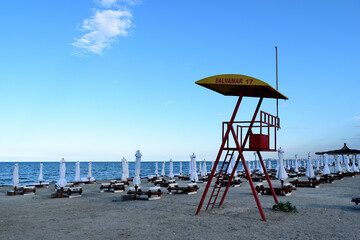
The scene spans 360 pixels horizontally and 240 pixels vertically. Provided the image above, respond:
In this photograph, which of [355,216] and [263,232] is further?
[355,216]

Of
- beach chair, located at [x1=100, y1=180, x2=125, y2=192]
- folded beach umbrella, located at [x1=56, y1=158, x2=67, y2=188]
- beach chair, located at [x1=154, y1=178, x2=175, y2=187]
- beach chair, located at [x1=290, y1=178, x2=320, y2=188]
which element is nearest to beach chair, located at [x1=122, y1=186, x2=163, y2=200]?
beach chair, located at [x1=100, y1=180, x2=125, y2=192]

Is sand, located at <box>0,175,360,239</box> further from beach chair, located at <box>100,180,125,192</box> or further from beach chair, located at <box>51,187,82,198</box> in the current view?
beach chair, located at <box>100,180,125,192</box>

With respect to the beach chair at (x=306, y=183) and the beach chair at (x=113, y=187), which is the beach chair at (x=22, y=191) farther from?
the beach chair at (x=306, y=183)

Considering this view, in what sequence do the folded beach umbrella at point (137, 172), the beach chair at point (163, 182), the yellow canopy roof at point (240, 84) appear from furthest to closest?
the beach chair at point (163, 182) → the folded beach umbrella at point (137, 172) → the yellow canopy roof at point (240, 84)

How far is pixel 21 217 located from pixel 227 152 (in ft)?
27.3

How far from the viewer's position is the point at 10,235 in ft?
27.6

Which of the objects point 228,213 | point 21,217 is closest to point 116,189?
point 21,217

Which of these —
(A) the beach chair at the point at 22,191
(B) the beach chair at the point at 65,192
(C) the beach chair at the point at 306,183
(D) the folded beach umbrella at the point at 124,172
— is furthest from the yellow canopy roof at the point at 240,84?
(A) the beach chair at the point at 22,191

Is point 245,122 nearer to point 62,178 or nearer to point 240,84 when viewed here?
point 240,84

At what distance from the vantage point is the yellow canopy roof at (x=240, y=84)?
10.1 metres

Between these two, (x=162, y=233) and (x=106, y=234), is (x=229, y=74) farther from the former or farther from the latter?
(x=106, y=234)

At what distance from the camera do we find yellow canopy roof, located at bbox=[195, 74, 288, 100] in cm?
1013

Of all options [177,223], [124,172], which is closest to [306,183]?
[124,172]

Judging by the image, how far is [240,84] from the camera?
33.3 feet
